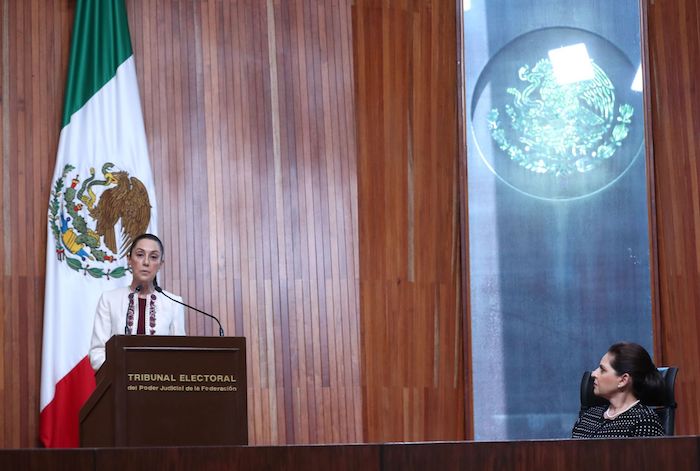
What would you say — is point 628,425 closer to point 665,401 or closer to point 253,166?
point 665,401

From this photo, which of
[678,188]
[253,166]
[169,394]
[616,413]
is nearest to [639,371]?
[616,413]

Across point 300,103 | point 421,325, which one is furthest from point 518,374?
point 300,103

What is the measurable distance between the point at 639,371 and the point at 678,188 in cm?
213

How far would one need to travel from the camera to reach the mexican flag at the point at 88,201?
4.96 meters

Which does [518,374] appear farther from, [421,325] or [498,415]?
[421,325]

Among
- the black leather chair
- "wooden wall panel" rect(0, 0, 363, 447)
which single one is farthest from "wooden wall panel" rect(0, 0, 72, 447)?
the black leather chair

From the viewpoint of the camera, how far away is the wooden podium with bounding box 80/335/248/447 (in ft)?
10.4

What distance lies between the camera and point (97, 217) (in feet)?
16.9

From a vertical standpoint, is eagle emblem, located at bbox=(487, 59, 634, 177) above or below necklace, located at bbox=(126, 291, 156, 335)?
above

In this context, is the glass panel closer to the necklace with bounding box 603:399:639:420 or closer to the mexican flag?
the necklace with bounding box 603:399:639:420

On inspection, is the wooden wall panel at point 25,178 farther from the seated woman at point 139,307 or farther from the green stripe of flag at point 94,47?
the seated woman at point 139,307

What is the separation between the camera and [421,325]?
18.3 feet

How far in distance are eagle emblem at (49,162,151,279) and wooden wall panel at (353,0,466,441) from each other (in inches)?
47.1

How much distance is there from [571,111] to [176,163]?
2.21 m
